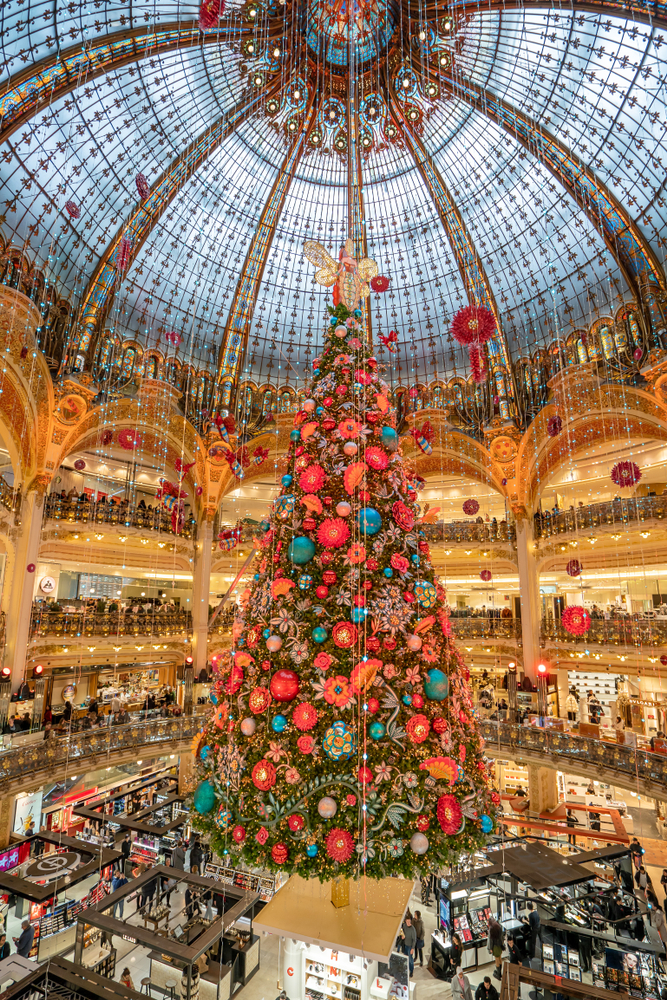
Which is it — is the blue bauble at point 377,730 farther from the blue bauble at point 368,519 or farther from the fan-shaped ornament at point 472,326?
the fan-shaped ornament at point 472,326

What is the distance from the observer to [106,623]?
2059cm

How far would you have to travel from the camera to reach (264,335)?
2319 centimetres

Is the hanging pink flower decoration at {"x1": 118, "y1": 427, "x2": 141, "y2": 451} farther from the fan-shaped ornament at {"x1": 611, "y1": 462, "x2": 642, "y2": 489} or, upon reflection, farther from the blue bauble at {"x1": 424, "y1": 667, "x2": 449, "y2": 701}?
the blue bauble at {"x1": 424, "y1": 667, "x2": 449, "y2": 701}

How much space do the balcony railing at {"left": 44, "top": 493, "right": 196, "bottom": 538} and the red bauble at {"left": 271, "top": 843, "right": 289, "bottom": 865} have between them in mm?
17560

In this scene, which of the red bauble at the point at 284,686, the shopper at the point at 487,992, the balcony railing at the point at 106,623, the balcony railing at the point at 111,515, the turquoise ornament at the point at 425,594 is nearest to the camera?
the red bauble at the point at 284,686

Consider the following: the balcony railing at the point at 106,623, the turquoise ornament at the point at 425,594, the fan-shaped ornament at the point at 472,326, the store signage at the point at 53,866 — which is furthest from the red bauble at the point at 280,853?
the balcony railing at the point at 106,623

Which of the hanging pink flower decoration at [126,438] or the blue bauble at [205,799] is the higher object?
the hanging pink flower decoration at [126,438]

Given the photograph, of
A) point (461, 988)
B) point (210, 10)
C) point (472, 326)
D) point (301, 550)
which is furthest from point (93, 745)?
point (210, 10)

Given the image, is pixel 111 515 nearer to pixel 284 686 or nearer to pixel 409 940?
pixel 409 940

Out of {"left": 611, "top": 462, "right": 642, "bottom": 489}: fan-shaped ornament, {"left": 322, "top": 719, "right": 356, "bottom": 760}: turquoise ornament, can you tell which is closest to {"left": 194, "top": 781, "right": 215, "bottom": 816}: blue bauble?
{"left": 322, "top": 719, "right": 356, "bottom": 760}: turquoise ornament

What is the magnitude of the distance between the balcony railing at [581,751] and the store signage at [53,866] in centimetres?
1160

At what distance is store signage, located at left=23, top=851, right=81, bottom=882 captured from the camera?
1142cm

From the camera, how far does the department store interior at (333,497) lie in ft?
16.3

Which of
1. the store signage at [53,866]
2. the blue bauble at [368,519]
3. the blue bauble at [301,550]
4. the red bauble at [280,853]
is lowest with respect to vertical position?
the store signage at [53,866]
